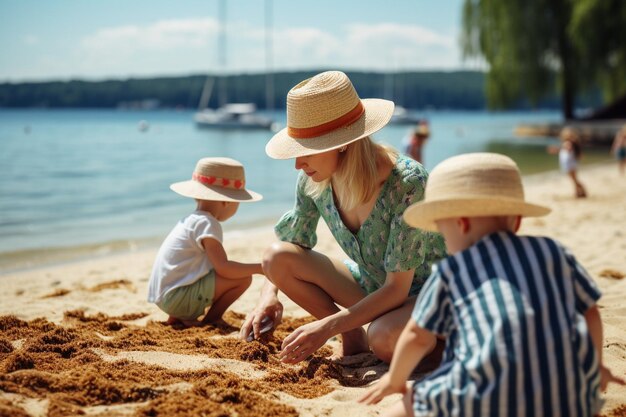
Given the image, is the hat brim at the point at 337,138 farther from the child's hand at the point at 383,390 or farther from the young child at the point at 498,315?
the child's hand at the point at 383,390

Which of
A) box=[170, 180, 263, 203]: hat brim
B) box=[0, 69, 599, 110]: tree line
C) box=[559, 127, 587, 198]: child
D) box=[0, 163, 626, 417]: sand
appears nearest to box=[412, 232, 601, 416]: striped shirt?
box=[0, 163, 626, 417]: sand

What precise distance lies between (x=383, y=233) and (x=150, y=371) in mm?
1128

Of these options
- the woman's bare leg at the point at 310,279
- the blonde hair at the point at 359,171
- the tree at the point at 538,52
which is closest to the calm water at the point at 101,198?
the blonde hair at the point at 359,171

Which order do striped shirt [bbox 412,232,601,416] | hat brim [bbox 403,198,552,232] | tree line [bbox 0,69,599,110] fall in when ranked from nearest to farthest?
striped shirt [bbox 412,232,601,416] → hat brim [bbox 403,198,552,232] → tree line [bbox 0,69,599,110]

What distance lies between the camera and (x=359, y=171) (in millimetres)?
2754

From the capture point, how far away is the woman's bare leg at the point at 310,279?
3.11 metres

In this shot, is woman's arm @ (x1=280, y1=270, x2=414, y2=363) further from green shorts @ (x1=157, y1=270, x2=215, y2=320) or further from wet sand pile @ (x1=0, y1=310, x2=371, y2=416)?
green shorts @ (x1=157, y1=270, x2=215, y2=320)

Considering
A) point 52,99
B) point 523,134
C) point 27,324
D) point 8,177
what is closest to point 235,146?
point 523,134

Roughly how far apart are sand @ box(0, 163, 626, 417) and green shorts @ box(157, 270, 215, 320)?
0.39ft

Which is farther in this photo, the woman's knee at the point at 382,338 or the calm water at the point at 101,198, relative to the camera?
the calm water at the point at 101,198

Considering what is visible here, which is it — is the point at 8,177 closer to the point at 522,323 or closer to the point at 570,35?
the point at 522,323

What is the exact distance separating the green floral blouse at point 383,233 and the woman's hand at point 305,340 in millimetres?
372

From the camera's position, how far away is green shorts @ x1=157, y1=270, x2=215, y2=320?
3602 mm

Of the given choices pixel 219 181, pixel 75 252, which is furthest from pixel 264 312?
pixel 75 252
